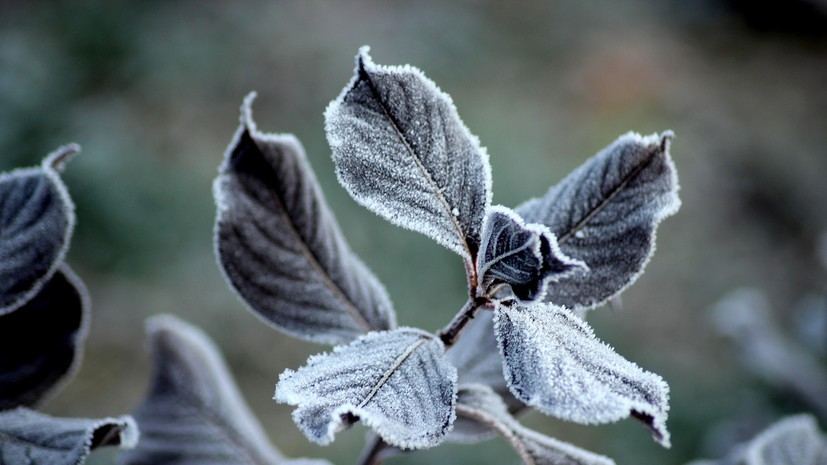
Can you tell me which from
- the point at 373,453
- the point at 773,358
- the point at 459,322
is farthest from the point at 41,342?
the point at 773,358

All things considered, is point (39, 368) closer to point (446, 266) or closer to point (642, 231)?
point (642, 231)

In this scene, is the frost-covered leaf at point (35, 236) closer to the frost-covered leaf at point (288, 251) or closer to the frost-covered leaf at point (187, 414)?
the frost-covered leaf at point (288, 251)

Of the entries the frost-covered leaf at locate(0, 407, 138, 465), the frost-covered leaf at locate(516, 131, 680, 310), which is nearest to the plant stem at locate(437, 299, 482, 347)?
the frost-covered leaf at locate(516, 131, 680, 310)

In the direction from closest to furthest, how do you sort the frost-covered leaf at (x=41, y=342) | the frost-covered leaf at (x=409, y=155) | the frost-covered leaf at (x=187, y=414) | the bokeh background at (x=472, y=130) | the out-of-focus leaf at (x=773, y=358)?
the frost-covered leaf at (x=409, y=155), the frost-covered leaf at (x=41, y=342), the frost-covered leaf at (x=187, y=414), the out-of-focus leaf at (x=773, y=358), the bokeh background at (x=472, y=130)

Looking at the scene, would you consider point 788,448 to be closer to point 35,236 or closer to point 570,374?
point 570,374

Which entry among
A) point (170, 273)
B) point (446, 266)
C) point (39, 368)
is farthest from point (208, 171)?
point (39, 368)

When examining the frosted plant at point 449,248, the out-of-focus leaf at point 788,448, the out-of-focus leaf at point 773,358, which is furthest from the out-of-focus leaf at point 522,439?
the out-of-focus leaf at point 773,358
